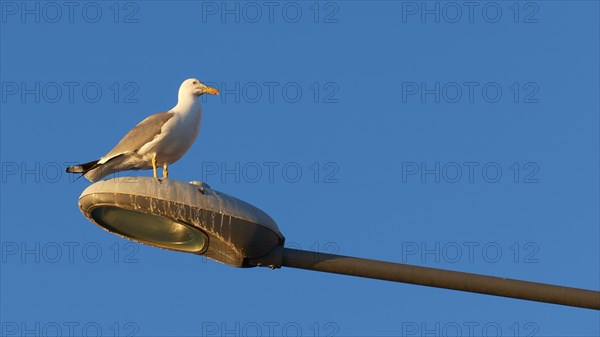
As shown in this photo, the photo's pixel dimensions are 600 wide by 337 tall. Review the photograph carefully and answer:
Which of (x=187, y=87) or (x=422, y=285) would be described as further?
(x=187, y=87)

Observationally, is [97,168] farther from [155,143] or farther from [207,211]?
[207,211]

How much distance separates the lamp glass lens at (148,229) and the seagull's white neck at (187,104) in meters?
4.47

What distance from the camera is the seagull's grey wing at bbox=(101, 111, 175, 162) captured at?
35.1 ft

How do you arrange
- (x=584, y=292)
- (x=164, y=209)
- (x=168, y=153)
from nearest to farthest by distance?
(x=584, y=292) → (x=164, y=209) → (x=168, y=153)

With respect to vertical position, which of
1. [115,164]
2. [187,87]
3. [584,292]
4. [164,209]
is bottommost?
[584,292]

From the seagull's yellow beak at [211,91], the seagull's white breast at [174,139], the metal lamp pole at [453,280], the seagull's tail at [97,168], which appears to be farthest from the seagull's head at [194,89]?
the metal lamp pole at [453,280]

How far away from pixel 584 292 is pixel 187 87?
255 inches

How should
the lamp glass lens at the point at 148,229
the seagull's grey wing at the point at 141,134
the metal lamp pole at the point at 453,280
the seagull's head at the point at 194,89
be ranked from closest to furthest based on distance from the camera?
the metal lamp pole at the point at 453,280 < the lamp glass lens at the point at 148,229 < the seagull's grey wing at the point at 141,134 < the seagull's head at the point at 194,89

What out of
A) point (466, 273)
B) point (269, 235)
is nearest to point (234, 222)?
point (269, 235)

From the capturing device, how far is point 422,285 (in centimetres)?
587

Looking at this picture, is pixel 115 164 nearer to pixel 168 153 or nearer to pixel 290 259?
pixel 168 153

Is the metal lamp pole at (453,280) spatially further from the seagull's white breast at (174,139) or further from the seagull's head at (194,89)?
the seagull's head at (194,89)

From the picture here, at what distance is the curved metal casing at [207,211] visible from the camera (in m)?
6.05

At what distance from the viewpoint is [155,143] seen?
1060cm
